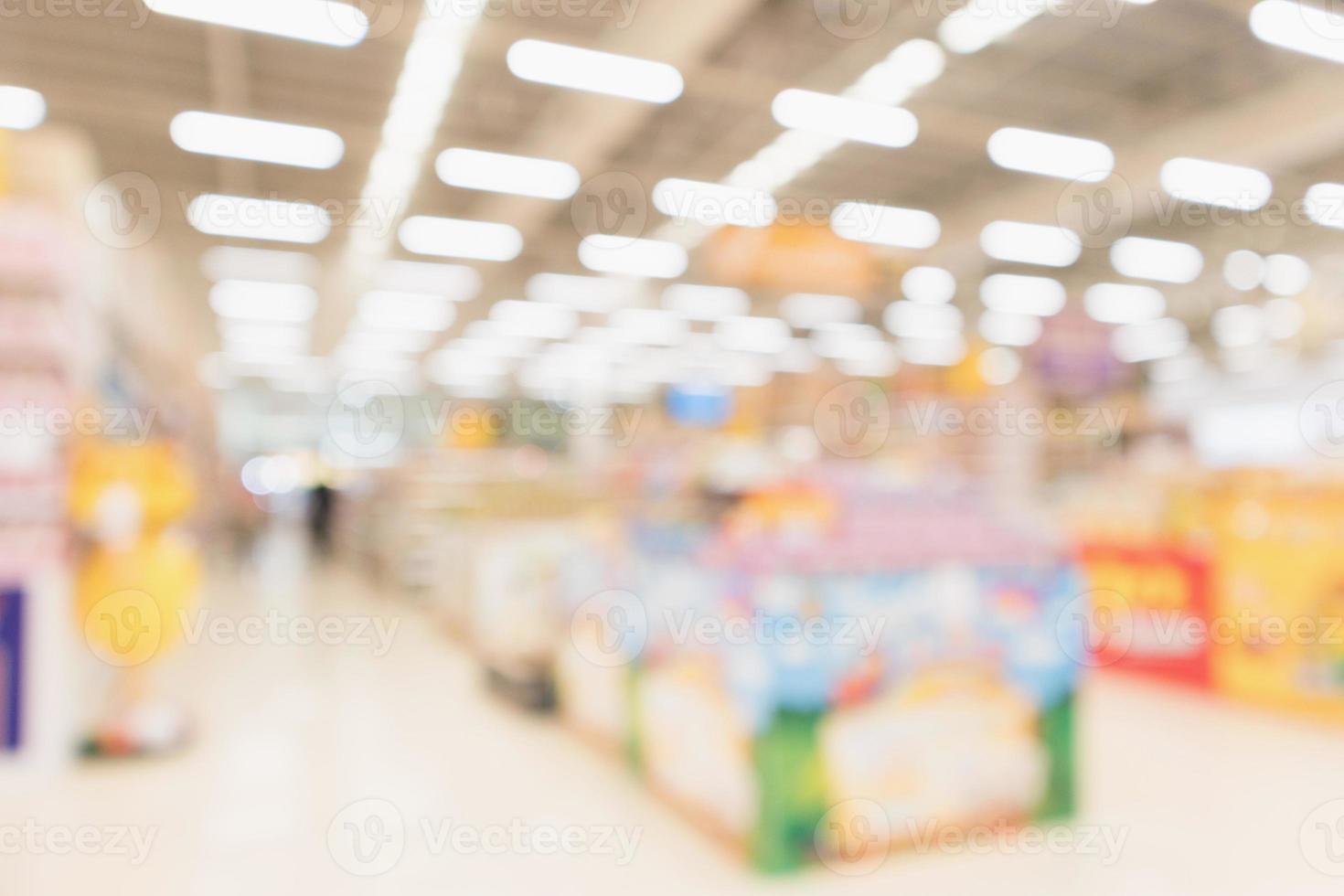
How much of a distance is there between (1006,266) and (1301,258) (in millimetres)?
3904

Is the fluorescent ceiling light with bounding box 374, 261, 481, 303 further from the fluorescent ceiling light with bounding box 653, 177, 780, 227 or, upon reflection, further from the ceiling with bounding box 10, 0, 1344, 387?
the fluorescent ceiling light with bounding box 653, 177, 780, 227

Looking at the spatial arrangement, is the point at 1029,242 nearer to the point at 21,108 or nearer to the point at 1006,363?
the point at 1006,363

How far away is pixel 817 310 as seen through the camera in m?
13.0

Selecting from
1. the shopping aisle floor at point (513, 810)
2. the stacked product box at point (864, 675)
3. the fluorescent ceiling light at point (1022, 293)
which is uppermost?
the fluorescent ceiling light at point (1022, 293)

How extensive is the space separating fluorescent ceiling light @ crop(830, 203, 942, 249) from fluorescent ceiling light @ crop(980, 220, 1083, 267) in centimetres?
62

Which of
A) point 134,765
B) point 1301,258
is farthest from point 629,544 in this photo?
point 1301,258

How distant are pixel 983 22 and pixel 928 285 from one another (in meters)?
6.94

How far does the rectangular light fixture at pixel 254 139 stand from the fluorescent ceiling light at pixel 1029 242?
672 cm

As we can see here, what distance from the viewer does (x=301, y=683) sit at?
15.7 feet

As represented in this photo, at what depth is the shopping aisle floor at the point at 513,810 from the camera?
236 centimetres

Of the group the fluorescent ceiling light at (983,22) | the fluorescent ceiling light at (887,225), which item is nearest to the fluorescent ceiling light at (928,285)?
the fluorescent ceiling light at (887,225)

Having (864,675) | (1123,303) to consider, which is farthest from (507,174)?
(1123,303)

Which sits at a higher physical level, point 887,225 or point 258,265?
point 887,225

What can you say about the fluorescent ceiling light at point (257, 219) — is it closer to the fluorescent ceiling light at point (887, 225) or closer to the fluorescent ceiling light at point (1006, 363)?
the fluorescent ceiling light at point (887, 225)
